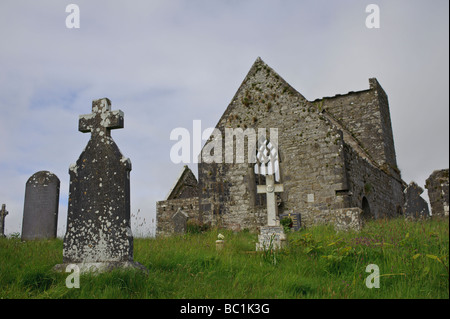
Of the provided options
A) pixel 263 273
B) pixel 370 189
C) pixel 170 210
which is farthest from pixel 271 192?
pixel 170 210

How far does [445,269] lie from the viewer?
15.2ft

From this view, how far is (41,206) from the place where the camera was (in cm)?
942

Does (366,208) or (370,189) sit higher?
(370,189)

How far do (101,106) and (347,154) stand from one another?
8.28m

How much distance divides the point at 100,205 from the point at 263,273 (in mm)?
2627

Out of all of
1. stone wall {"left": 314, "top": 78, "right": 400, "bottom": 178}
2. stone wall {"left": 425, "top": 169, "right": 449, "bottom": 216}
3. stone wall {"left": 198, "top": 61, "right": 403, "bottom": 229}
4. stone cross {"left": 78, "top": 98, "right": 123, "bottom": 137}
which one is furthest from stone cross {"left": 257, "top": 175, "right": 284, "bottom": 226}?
stone wall {"left": 314, "top": 78, "right": 400, "bottom": 178}

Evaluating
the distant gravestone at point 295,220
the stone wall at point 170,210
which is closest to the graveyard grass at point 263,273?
the distant gravestone at point 295,220

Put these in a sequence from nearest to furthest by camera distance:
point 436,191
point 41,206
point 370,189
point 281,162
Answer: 1. point 436,191
2. point 41,206
3. point 281,162
4. point 370,189

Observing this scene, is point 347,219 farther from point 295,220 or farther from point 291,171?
point 291,171

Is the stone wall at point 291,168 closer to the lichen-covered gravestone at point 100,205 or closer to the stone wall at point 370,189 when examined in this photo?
the stone wall at point 370,189

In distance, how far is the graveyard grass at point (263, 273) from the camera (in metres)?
4.41

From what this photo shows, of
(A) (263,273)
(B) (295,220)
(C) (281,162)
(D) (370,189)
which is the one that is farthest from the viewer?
(D) (370,189)

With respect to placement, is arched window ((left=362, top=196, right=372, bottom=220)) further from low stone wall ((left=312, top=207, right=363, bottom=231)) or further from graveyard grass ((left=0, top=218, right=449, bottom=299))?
graveyard grass ((left=0, top=218, right=449, bottom=299))
